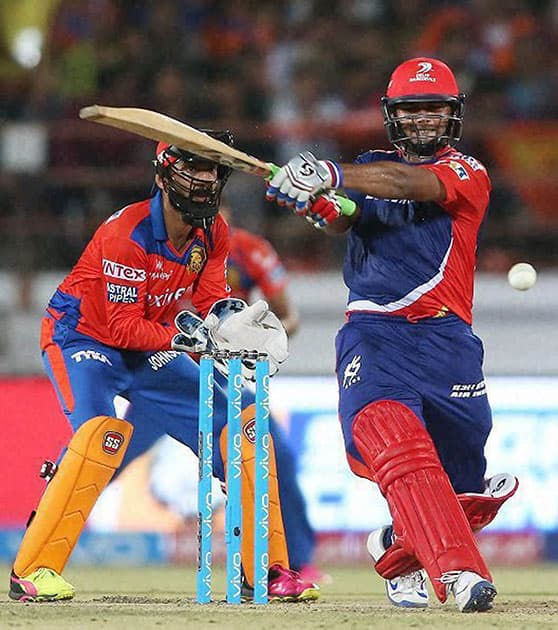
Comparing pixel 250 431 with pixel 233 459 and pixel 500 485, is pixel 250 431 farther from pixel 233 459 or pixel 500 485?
pixel 500 485

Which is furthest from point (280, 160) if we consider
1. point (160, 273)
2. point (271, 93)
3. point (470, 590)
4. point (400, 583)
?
point (470, 590)

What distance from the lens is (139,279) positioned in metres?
5.79

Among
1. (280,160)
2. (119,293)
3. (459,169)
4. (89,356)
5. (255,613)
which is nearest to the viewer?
(255,613)

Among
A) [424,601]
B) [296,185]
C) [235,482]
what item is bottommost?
[424,601]

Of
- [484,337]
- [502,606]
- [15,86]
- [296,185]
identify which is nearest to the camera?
[296,185]

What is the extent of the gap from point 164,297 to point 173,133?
932mm

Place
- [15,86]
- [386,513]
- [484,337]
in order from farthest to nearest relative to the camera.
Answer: [15,86], [484,337], [386,513]

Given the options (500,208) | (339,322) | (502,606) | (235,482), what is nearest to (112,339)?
(235,482)

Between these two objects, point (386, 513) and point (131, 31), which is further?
point (131, 31)

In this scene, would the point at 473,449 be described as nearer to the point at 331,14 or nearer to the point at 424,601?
the point at 424,601

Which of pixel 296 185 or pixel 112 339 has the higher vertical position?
pixel 296 185

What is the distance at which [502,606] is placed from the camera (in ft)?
18.2

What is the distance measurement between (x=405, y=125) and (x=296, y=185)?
68cm

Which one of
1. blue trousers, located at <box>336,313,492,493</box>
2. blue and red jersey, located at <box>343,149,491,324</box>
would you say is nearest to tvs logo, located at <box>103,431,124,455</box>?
blue trousers, located at <box>336,313,492,493</box>
